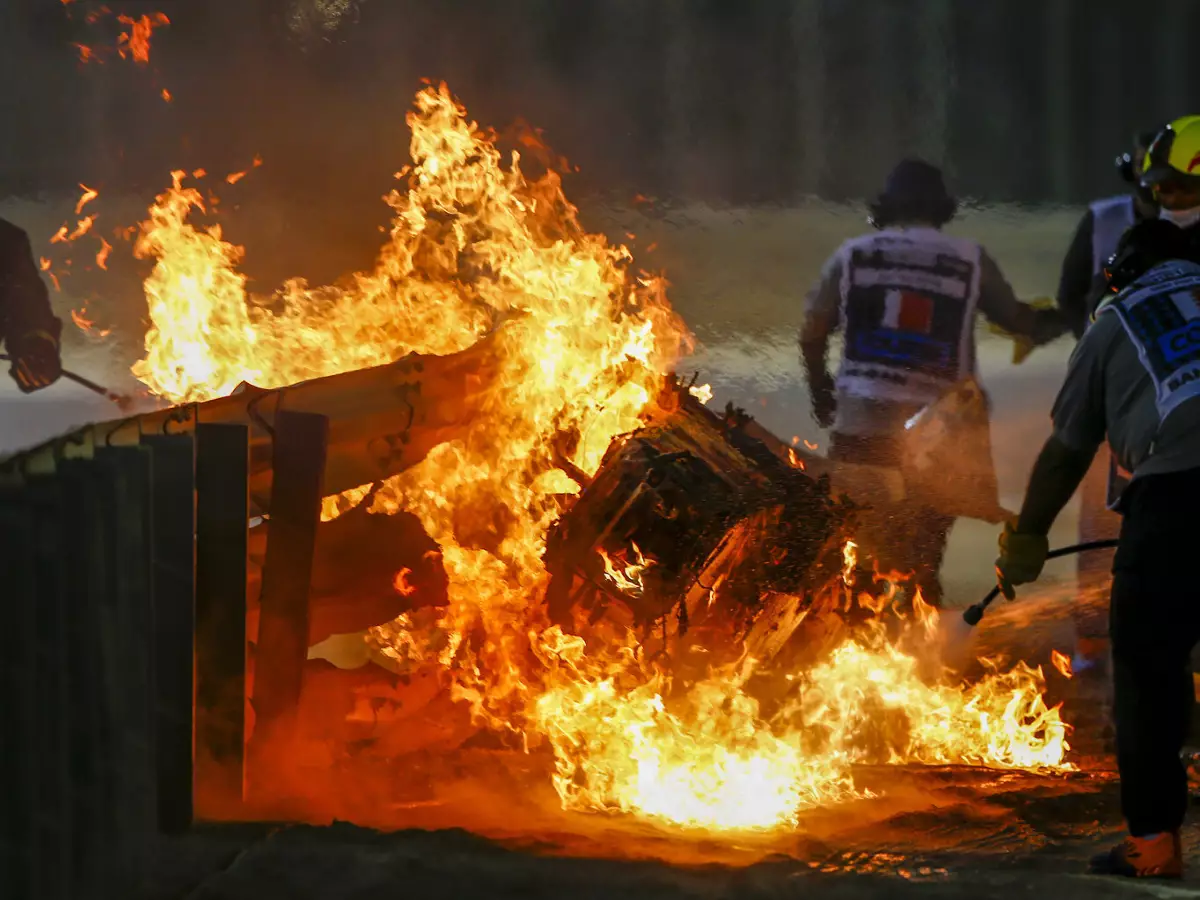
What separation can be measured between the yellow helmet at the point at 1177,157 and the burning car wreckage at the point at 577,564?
1418mm

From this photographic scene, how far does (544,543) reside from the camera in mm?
4555

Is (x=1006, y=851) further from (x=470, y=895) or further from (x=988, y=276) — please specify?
(x=988, y=276)

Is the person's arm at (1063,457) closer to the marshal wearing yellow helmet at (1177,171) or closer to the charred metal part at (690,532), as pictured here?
the marshal wearing yellow helmet at (1177,171)

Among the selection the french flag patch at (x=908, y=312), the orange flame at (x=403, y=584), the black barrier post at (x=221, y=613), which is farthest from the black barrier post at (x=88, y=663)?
the french flag patch at (x=908, y=312)

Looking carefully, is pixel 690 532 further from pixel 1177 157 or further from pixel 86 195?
pixel 86 195

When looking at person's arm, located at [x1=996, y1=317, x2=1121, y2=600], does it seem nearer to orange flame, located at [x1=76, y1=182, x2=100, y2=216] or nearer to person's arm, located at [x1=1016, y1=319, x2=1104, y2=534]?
person's arm, located at [x1=1016, y1=319, x2=1104, y2=534]

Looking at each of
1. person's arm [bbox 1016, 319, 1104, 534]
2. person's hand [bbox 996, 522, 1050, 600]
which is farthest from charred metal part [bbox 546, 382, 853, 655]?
person's arm [bbox 1016, 319, 1104, 534]

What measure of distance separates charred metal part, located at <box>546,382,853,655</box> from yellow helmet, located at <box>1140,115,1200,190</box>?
143cm

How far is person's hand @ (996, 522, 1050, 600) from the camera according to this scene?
12.2ft

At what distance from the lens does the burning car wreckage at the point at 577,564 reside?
13.8ft

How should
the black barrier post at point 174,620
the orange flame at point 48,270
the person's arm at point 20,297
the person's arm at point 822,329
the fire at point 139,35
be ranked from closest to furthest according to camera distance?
the black barrier post at point 174,620 → the person's arm at point 822,329 → the person's arm at point 20,297 → the fire at point 139,35 → the orange flame at point 48,270

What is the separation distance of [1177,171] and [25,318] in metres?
5.88

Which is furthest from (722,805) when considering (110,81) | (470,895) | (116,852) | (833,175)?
(110,81)

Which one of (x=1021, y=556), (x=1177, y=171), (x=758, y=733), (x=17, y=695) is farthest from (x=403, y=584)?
(x=1177, y=171)
